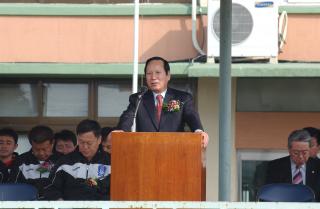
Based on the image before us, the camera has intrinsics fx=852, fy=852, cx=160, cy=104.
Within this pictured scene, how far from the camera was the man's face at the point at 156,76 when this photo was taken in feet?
18.4

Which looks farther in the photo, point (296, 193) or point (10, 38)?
point (10, 38)

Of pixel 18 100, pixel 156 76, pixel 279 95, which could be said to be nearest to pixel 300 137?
pixel 156 76

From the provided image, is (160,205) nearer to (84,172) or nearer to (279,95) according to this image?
(84,172)

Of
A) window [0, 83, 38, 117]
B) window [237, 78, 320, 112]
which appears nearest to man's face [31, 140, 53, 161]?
window [0, 83, 38, 117]

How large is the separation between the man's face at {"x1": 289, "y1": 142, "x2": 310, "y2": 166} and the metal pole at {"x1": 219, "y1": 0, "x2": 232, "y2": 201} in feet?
4.11

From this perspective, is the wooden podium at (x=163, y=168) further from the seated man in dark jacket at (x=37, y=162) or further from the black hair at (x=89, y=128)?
the seated man in dark jacket at (x=37, y=162)

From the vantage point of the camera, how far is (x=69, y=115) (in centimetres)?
1038

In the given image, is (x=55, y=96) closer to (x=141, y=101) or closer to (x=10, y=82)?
(x=10, y=82)

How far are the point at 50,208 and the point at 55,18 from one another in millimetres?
5851

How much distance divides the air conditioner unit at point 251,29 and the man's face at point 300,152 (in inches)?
102

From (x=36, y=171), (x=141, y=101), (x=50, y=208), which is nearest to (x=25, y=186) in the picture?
(x=36, y=171)

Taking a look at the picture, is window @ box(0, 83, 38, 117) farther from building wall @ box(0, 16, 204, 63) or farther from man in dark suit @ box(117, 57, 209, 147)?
man in dark suit @ box(117, 57, 209, 147)

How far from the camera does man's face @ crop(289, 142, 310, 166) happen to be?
7000 mm

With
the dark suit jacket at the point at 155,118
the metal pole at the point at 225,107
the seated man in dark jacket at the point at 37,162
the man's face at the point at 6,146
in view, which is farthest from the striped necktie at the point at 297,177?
the man's face at the point at 6,146
